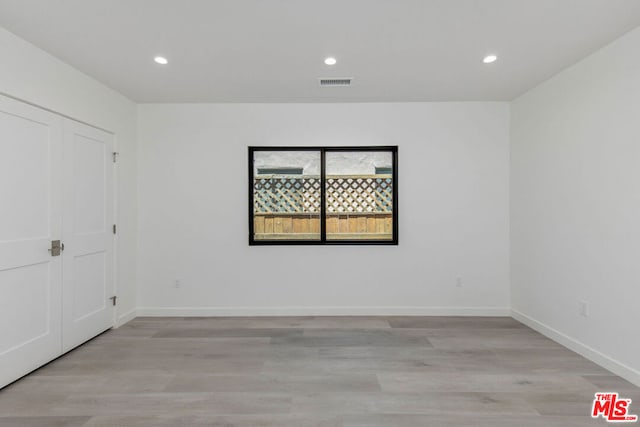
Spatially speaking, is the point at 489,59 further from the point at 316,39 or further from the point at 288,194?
the point at 288,194

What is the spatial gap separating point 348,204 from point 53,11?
294 centimetres

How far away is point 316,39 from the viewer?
249 centimetres

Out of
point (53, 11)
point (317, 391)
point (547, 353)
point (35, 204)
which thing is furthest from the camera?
point (547, 353)

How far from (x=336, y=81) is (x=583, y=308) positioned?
2936 mm

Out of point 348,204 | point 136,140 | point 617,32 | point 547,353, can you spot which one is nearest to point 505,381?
point 547,353

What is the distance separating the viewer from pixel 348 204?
3.97 metres

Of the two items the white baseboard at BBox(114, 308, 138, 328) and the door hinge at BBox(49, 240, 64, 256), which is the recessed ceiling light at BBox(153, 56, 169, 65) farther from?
the white baseboard at BBox(114, 308, 138, 328)

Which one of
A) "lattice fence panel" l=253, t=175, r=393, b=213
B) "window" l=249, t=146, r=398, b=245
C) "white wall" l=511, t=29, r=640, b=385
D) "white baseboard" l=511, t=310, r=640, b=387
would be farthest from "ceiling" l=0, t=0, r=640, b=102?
"white baseboard" l=511, t=310, r=640, b=387

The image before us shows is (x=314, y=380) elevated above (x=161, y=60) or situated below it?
below

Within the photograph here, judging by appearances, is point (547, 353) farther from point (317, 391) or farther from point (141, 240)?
point (141, 240)

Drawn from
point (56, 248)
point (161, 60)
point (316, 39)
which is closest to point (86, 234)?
point (56, 248)

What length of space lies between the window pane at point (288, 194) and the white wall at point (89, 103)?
1390mm

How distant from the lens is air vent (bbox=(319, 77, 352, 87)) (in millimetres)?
3251

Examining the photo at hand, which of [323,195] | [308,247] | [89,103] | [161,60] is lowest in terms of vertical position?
[308,247]
